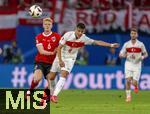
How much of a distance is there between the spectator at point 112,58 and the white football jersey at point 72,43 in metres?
9.35

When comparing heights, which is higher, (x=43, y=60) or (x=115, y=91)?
(x=43, y=60)

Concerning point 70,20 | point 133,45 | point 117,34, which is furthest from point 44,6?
point 133,45

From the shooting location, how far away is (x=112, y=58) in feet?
91.4

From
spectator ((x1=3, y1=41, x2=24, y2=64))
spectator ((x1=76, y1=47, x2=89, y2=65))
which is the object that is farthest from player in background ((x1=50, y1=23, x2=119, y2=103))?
spectator ((x1=3, y1=41, x2=24, y2=64))

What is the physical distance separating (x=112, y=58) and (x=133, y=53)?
8.03 meters

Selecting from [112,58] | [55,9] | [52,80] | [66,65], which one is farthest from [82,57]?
[66,65]

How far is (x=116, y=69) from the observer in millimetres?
25281

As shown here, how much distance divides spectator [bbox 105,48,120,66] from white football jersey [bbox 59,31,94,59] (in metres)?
9.35

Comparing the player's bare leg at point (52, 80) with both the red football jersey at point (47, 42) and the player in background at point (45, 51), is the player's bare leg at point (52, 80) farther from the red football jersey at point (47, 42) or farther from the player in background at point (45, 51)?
the red football jersey at point (47, 42)

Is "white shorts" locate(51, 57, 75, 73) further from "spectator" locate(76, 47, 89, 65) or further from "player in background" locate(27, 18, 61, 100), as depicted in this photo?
"spectator" locate(76, 47, 89, 65)

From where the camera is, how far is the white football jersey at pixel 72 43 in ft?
59.0

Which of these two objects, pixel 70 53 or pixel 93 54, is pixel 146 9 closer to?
pixel 93 54

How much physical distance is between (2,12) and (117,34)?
4840mm

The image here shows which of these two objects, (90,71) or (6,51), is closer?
(90,71)
